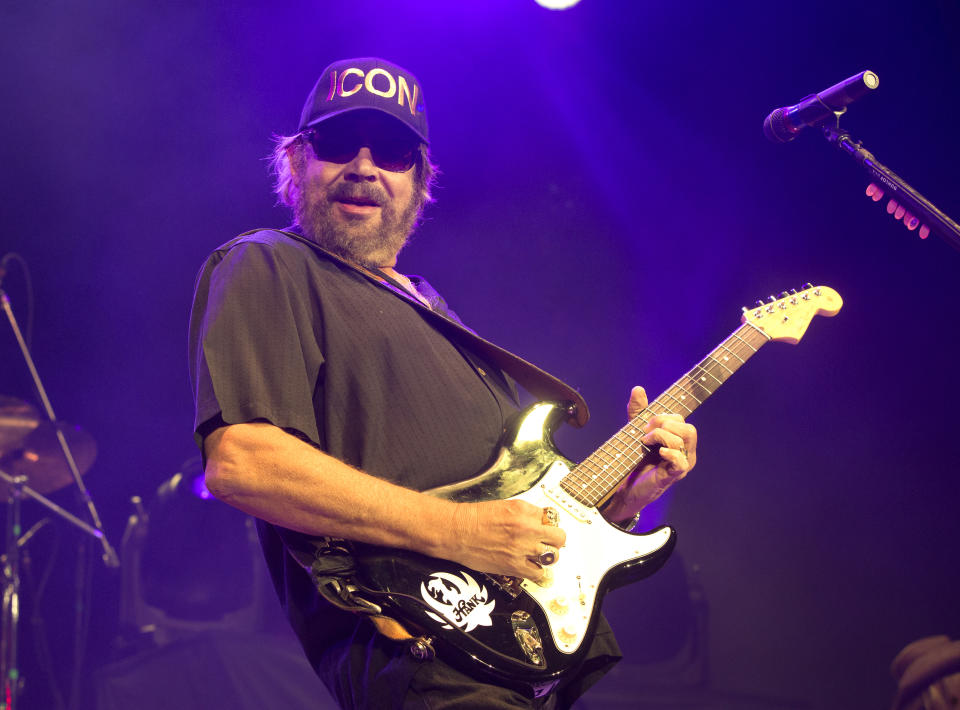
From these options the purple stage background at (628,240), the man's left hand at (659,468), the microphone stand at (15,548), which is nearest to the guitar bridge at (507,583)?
the man's left hand at (659,468)

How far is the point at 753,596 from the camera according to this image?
13.9 ft

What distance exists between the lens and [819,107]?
240 centimetres

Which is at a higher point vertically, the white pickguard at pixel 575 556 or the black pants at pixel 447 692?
the white pickguard at pixel 575 556

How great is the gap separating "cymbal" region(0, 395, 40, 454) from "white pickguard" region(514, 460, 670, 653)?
4.18m

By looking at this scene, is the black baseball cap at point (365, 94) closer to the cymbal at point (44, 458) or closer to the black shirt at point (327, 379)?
the black shirt at point (327, 379)

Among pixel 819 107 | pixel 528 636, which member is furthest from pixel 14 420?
pixel 819 107

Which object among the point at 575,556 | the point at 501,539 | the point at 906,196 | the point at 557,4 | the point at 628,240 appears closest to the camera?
the point at 501,539

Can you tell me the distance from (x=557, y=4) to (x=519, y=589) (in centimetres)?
400

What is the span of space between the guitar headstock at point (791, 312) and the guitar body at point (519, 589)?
1.17 metres

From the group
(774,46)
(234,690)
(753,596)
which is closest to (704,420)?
(753,596)

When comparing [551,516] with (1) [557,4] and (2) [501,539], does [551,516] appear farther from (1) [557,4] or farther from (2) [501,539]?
(1) [557,4]

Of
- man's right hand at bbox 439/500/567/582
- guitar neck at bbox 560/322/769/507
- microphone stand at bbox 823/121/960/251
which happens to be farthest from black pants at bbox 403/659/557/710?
microphone stand at bbox 823/121/960/251

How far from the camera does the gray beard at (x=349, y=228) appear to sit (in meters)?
2.19

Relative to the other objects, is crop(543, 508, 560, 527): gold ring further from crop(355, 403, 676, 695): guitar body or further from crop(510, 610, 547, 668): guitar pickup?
crop(510, 610, 547, 668): guitar pickup
